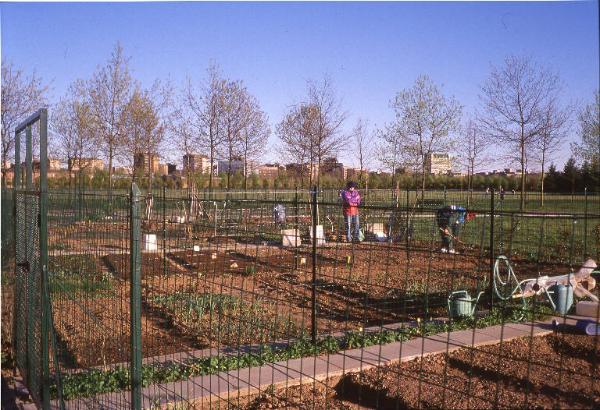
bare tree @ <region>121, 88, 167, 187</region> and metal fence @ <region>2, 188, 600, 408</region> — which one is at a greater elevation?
bare tree @ <region>121, 88, 167, 187</region>

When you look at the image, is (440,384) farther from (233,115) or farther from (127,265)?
(233,115)

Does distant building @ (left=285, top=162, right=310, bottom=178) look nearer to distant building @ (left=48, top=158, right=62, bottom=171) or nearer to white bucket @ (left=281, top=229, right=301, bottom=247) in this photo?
distant building @ (left=48, top=158, right=62, bottom=171)

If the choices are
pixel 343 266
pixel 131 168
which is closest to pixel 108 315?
pixel 343 266

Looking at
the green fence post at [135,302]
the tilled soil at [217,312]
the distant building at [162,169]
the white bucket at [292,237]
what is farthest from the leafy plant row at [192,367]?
the distant building at [162,169]

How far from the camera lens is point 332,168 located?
24.2 metres

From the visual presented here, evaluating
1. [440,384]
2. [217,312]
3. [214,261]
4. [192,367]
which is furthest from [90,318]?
[440,384]

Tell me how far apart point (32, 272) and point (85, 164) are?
1944 cm

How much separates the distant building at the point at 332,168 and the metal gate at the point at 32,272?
17350 mm

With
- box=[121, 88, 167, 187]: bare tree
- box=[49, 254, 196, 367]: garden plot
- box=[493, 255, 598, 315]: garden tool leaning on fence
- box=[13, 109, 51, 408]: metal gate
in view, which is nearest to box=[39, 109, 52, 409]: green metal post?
box=[13, 109, 51, 408]: metal gate

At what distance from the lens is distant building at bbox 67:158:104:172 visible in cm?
2245

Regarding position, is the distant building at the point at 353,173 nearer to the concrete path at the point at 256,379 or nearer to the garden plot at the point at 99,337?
the garden plot at the point at 99,337

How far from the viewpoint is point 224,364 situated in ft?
17.6

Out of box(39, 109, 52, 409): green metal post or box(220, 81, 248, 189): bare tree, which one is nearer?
box(39, 109, 52, 409): green metal post

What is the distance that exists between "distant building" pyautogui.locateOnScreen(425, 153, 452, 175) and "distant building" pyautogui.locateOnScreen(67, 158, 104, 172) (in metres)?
12.2
